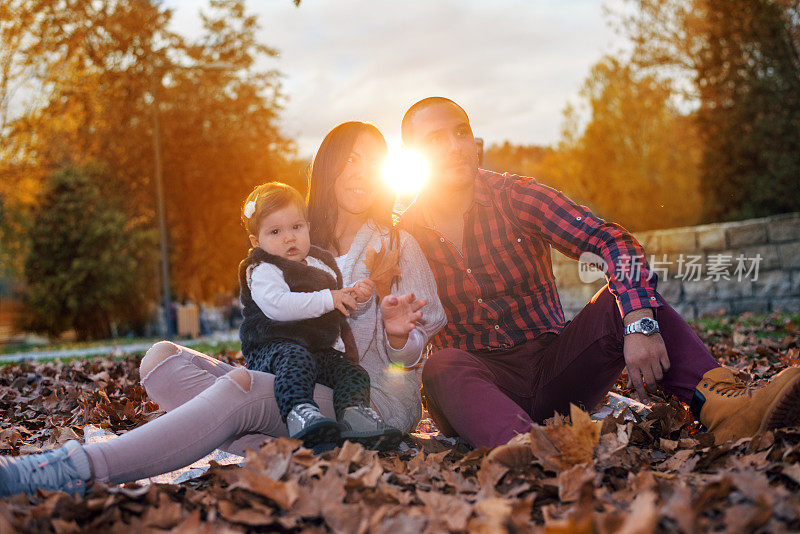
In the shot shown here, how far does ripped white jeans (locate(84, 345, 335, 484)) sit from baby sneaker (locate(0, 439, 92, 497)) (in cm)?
5

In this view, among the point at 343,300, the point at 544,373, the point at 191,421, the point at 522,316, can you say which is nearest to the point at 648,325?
the point at 544,373

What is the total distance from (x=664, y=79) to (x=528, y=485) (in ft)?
70.1

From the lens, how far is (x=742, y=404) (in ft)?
8.67

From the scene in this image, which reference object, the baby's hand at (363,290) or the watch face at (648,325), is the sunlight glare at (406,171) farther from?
the watch face at (648,325)

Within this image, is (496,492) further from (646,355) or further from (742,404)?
(742,404)

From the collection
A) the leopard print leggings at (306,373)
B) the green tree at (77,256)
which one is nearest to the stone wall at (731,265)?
the leopard print leggings at (306,373)

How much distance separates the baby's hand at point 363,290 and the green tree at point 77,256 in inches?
834

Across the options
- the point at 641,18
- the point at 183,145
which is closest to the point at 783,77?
the point at 641,18

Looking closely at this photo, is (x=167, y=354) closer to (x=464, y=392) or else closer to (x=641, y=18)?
(x=464, y=392)

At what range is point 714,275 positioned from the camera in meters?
11.4

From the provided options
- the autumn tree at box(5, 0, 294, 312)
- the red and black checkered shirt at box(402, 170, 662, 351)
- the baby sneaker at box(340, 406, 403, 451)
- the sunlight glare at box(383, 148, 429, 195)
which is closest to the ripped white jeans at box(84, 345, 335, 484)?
the baby sneaker at box(340, 406, 403, 451)

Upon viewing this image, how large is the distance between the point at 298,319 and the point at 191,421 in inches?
28.0

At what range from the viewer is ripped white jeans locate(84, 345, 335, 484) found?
8.29ft

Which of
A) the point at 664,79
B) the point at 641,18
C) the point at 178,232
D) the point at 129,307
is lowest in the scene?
the point at 129,307
